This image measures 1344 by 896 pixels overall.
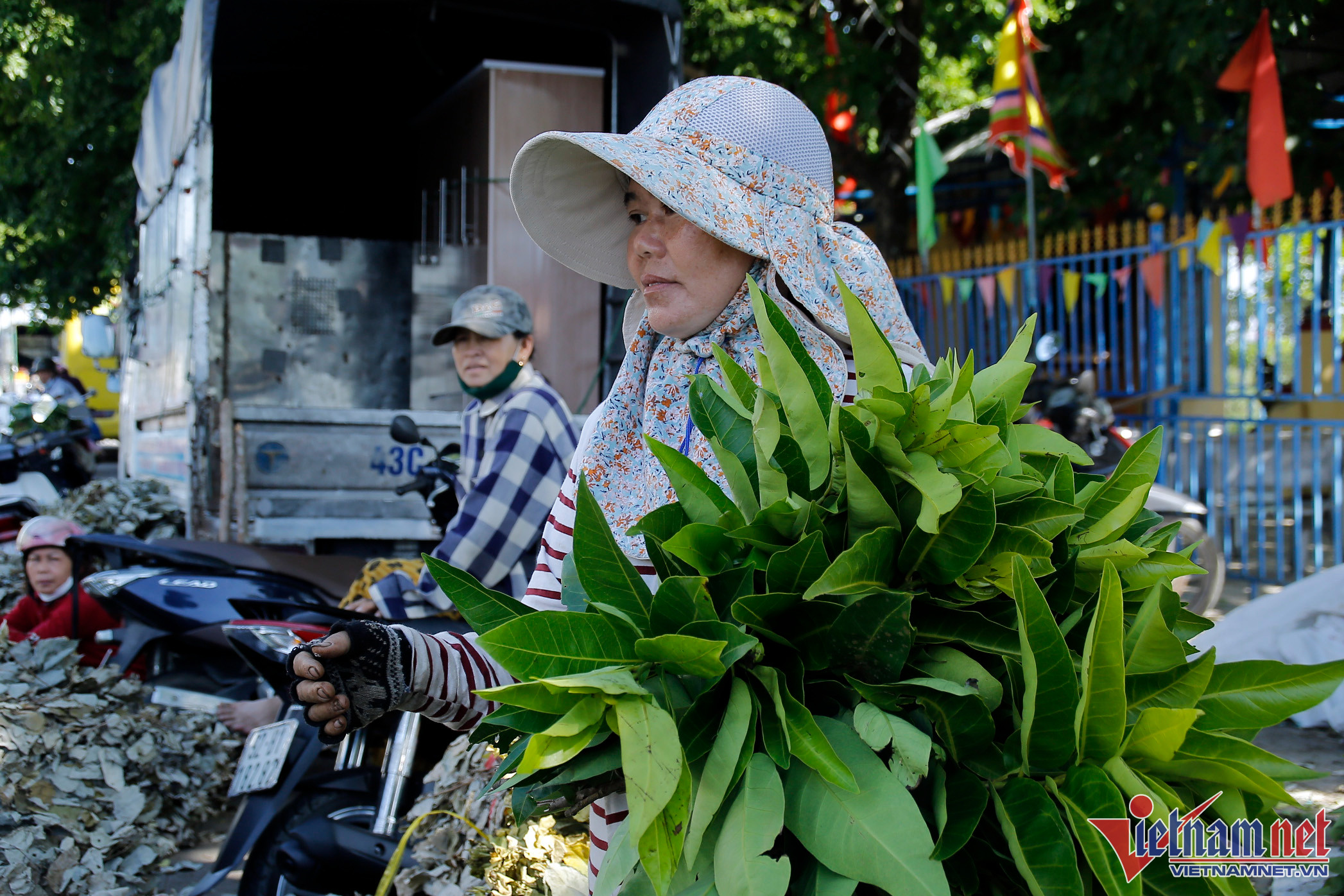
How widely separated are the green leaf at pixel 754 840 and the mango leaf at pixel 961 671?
0.17m

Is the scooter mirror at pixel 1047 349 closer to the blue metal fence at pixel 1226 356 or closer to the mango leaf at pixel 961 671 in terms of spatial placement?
the blue metal fence at pixel 1226 356

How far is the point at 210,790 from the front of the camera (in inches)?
147

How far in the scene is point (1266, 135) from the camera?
688 centimetres

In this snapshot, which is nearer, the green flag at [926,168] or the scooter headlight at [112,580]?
the scooter headlight at [112,580]

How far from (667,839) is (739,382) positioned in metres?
0.43

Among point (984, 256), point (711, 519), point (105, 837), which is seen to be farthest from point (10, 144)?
point (711, 519)

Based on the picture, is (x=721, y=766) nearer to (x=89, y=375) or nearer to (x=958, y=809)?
(x=958, y=809)

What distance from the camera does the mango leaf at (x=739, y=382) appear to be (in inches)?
39.1

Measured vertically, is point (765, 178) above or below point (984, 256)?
below

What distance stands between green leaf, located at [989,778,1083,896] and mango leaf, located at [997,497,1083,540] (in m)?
0.21

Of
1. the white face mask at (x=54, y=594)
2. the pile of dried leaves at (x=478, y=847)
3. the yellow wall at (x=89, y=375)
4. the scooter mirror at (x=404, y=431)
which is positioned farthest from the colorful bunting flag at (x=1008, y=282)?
the yellow wall at (x=89, y=375)

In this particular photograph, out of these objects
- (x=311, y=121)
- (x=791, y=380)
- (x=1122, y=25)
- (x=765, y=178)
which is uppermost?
(x=1122, y=25)

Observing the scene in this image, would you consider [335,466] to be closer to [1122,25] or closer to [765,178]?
[765,178]

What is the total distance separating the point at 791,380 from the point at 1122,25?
8324 millimetres
